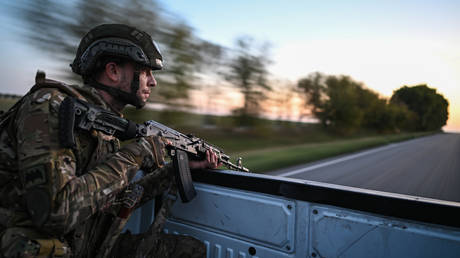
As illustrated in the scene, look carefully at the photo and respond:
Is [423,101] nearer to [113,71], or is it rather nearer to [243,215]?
[243,215]

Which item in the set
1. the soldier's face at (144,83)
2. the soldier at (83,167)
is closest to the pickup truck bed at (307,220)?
the soldier at (83,167)

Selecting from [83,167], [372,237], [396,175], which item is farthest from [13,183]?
[396,175]

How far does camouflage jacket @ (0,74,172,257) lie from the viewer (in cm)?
123

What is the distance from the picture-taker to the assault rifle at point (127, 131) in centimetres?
131

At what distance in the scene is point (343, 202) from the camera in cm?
147

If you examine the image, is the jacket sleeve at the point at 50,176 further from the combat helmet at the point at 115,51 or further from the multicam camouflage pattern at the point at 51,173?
the combat helmet at the point at 115,51

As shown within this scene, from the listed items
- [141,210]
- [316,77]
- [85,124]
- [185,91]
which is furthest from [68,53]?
[316,77]

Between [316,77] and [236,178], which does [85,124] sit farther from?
[316,77]

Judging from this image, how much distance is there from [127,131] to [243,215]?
0.89 m

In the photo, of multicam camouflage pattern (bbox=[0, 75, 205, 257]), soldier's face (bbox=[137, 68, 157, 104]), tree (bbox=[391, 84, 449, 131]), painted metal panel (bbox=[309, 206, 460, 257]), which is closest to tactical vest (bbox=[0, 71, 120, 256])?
multicam camouflage pattern (bbox=[0, 75, 205, 257])

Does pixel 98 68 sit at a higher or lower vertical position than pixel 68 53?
lower

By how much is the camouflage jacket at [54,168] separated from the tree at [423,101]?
3.88 metres

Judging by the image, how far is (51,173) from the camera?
122 centimetres

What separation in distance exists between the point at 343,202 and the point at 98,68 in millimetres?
1580
